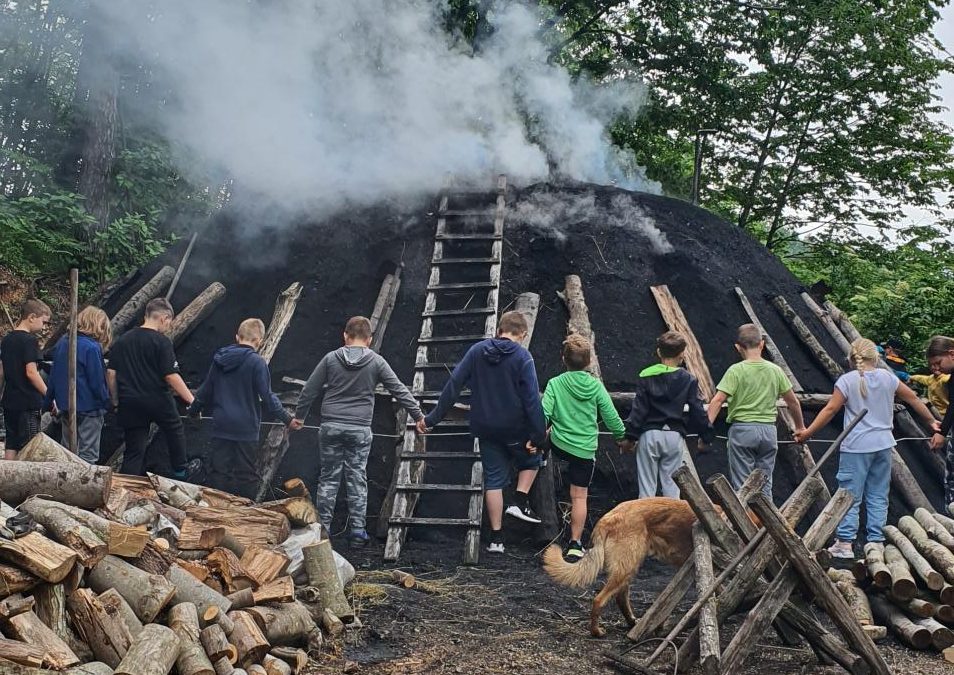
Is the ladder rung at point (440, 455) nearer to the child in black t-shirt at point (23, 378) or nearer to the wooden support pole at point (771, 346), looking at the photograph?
the child in black t-shirt at point (23, 378)

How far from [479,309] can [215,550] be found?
5.00 m

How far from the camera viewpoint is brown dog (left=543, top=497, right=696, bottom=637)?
17.3 feet

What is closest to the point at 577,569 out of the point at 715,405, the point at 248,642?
the point at 248,642

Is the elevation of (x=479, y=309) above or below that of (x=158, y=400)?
above

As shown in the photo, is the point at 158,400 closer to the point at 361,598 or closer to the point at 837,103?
the point at 361,598

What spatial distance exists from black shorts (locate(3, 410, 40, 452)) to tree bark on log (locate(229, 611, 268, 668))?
403cm

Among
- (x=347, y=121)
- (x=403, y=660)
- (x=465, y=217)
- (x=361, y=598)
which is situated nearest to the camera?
(x=403, y=660)

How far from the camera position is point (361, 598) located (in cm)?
600

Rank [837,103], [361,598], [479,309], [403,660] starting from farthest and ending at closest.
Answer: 1. [837,103]
2. [479,309]
3. [361,598]
4. [403,660]

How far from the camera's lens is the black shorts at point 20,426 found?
24.7ft

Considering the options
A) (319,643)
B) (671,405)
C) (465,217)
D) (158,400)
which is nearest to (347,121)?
(465,217)

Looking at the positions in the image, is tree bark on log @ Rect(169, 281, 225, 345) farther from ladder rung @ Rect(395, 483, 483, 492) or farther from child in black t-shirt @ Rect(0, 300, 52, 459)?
ladder rung @ Rect(395, 483, 483, 492)

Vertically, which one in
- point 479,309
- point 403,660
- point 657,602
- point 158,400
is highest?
point 479,309

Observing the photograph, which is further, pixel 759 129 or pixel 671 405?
pixel 759 129
